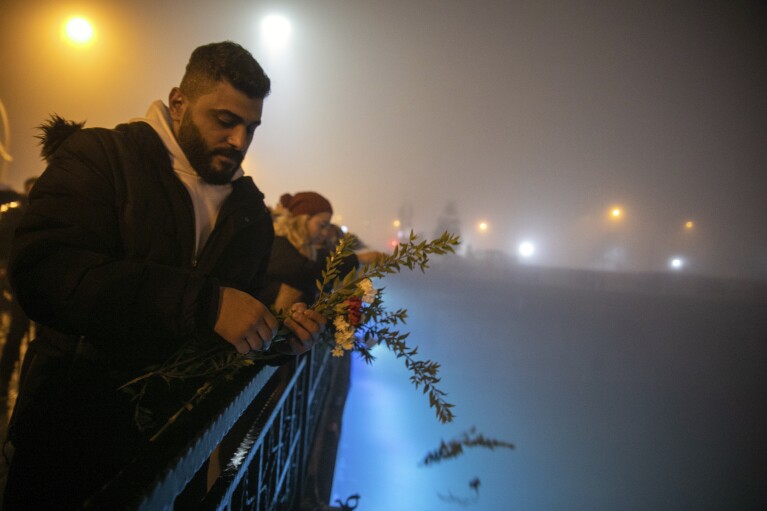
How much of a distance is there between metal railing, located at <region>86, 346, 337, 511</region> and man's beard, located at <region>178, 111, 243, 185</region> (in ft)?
3.31

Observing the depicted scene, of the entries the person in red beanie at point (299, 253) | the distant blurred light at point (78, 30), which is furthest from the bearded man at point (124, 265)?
the distant blurred light at point (78, 30)

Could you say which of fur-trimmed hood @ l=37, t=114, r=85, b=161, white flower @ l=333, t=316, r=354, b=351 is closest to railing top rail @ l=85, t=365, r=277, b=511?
white flower @ l=333, t=316, r=354, b=351

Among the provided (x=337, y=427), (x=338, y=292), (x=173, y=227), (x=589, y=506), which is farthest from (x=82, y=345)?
(x=589, y=506)

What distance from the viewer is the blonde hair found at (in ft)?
12.6

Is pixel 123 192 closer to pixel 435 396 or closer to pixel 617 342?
pixel 435 396

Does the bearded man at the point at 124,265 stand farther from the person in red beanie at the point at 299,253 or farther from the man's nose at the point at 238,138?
the person in red beanie at the point at 299,253

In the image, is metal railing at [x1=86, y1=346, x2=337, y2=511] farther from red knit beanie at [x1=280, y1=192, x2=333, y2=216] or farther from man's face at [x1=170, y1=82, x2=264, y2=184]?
red knit beanie at [x1=280, y1=192, x2=333, y2=216]

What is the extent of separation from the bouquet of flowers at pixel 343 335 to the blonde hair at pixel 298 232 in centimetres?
233

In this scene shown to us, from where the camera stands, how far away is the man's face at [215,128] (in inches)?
60.8

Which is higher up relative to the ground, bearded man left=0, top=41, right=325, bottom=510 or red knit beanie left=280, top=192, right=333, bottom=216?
red knit beanie left=280, top=192, right=333, bottom=216

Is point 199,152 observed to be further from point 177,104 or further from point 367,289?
point 367,289

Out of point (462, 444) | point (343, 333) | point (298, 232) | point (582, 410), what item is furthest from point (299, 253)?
point (582, 410)

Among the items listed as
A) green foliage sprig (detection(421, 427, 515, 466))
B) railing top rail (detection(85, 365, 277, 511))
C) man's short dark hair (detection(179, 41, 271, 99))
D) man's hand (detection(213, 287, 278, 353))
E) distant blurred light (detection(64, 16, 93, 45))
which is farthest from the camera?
distant blurred light (detection(64, 16, 93, 45))

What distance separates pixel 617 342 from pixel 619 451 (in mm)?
10616
